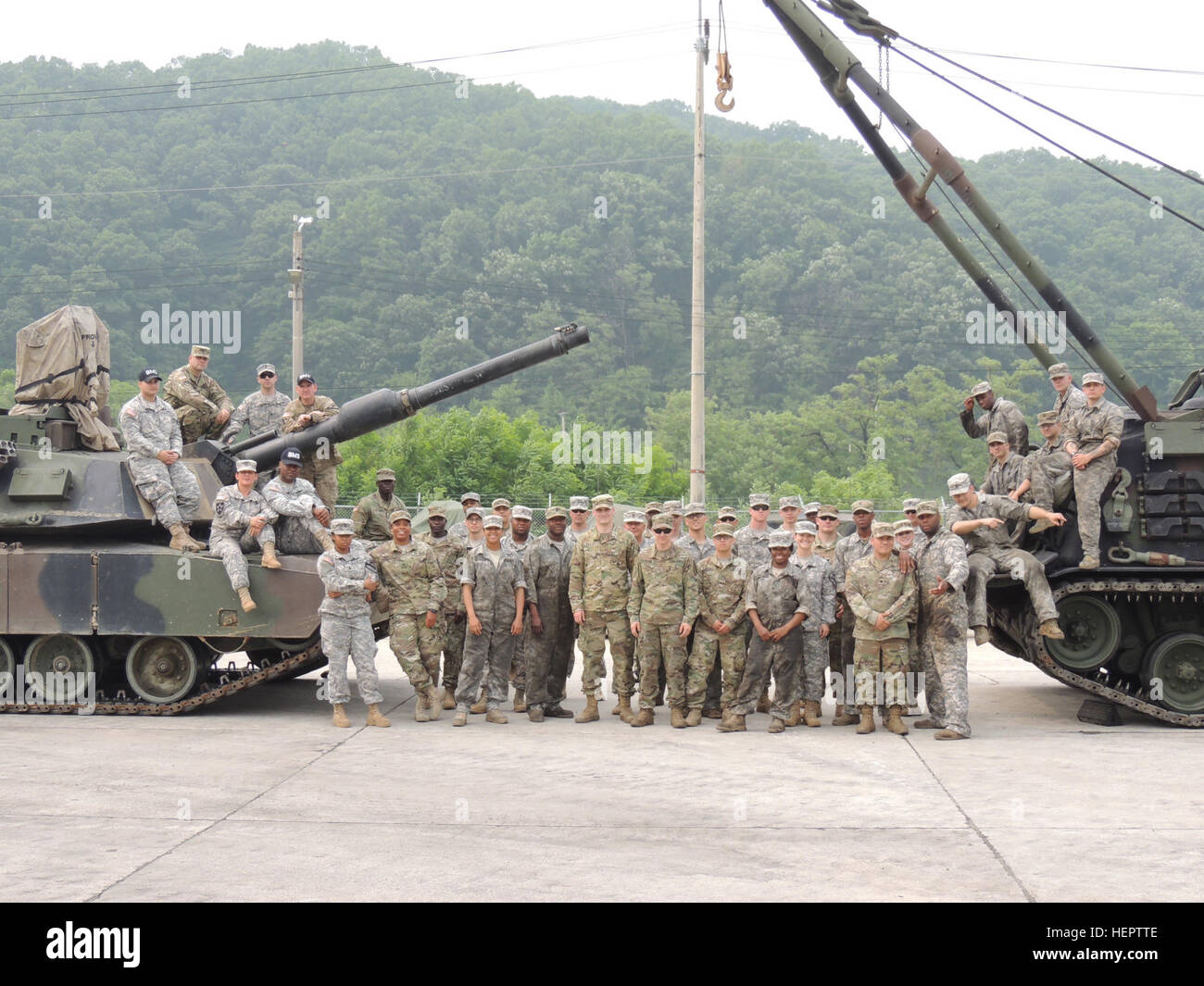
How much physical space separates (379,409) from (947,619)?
5484mm

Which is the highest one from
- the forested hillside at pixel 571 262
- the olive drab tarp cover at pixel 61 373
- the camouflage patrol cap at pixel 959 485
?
the forested hillside at pixel 571 262

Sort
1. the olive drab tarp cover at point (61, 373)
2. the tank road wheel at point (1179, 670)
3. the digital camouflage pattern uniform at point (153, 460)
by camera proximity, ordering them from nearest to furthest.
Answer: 1. the tank road wheel at point (1179, 670)
2. the digital camouflage pattern uniform at point (153, 460)
3. the olive drab tarp cover at point (61, 373)

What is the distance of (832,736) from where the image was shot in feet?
35.1

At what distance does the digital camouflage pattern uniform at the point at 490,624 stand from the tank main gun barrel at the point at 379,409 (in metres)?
1.84

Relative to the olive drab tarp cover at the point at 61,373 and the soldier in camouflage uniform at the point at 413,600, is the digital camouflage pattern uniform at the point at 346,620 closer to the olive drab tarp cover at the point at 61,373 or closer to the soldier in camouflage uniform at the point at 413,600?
the soldier in camouflage uniform at the point at 413,600

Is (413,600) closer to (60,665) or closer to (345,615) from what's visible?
(345,615)

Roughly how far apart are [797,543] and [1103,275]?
48.2 metres

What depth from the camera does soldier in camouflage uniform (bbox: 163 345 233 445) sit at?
12.9m

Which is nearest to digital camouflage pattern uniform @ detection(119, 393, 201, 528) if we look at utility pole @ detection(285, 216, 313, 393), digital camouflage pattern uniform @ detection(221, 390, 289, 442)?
digital camouflage pattern uniform @ detection(221, 390, 289, 442)

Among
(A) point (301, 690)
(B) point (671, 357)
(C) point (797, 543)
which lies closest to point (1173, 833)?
(C) point (797, 543)

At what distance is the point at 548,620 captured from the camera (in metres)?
11.7

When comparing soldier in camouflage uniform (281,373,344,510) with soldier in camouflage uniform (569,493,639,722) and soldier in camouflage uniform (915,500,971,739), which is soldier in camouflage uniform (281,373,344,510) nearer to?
soldier in camouflage uniform (569,493,639,722)

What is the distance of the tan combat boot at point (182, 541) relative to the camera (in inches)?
465

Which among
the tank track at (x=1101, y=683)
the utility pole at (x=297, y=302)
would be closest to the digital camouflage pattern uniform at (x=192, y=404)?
the tank track at (x=1101, y=683)
